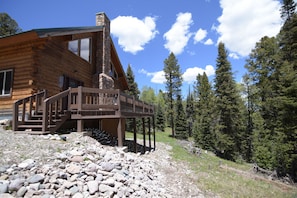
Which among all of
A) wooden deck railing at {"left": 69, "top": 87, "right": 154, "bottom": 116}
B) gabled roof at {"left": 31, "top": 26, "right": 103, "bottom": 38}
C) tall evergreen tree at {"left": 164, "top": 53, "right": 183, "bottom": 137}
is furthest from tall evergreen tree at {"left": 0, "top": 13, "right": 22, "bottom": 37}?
wooden deck railing at {"left": 69, "top": 87, "right": 154, "bottom": 116}

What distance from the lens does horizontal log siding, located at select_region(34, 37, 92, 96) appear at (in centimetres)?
966

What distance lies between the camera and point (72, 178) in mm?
4699

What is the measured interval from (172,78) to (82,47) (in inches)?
824

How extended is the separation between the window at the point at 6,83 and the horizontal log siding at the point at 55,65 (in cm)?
191

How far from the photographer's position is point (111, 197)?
14.7ft

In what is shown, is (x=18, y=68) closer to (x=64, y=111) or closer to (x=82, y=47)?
(x=64, y=111)

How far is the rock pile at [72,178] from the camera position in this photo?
164 inches

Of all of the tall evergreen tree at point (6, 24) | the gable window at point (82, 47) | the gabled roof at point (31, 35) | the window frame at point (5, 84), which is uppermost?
the tall evergreen tree at point (6, 24)

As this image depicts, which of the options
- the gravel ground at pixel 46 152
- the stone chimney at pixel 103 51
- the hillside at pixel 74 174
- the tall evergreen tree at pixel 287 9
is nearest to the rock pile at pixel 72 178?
the hillside at pixel 74 174

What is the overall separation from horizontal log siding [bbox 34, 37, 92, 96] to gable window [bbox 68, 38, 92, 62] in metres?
0.44

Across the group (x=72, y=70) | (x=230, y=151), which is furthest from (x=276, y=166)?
(x=72, y=70)

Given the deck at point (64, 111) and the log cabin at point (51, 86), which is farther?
the log cabin at point (51, 86)

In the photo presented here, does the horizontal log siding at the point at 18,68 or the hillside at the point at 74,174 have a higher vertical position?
the horizontal log siding at the point at 18,68

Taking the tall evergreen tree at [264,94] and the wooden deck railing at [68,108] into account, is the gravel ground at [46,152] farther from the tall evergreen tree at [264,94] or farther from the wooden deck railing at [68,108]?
the tall evergreen tree at [264,94]
